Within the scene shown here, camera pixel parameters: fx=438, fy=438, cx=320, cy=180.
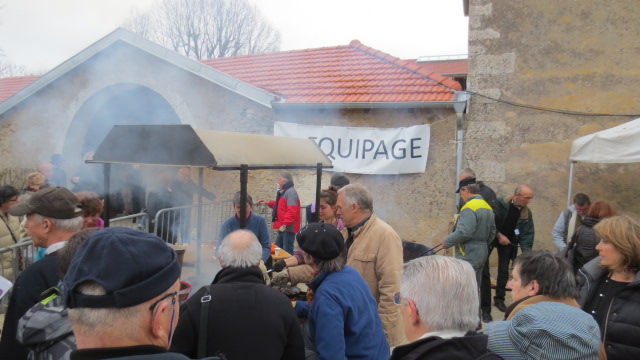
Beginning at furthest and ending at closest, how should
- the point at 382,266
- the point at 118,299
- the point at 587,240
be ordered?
the point at 587,240, the point at 382,266, the point at 118,299

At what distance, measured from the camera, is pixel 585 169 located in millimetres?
6922

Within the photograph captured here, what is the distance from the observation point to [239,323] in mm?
2166

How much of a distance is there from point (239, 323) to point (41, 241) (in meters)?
1.33

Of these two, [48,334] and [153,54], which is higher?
[153,54]

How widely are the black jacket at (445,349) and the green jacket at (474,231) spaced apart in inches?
140

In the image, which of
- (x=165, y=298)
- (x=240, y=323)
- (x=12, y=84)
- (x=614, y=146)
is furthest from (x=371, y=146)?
(x=12, y=84)

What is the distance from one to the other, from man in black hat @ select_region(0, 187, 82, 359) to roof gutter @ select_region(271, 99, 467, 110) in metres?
5.78

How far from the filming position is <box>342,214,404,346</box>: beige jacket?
3096mm

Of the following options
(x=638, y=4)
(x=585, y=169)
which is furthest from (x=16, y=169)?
(x=638, y=4)

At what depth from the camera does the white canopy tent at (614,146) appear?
16.6 feet

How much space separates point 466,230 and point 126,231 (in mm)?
4316

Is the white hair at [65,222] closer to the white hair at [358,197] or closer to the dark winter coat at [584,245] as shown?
the white hair at [358,197]

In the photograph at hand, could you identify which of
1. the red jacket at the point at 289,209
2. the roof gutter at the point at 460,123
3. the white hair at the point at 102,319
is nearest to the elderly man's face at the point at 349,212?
the white hair at the point at 102,319

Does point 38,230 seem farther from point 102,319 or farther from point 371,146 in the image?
point 371,146
